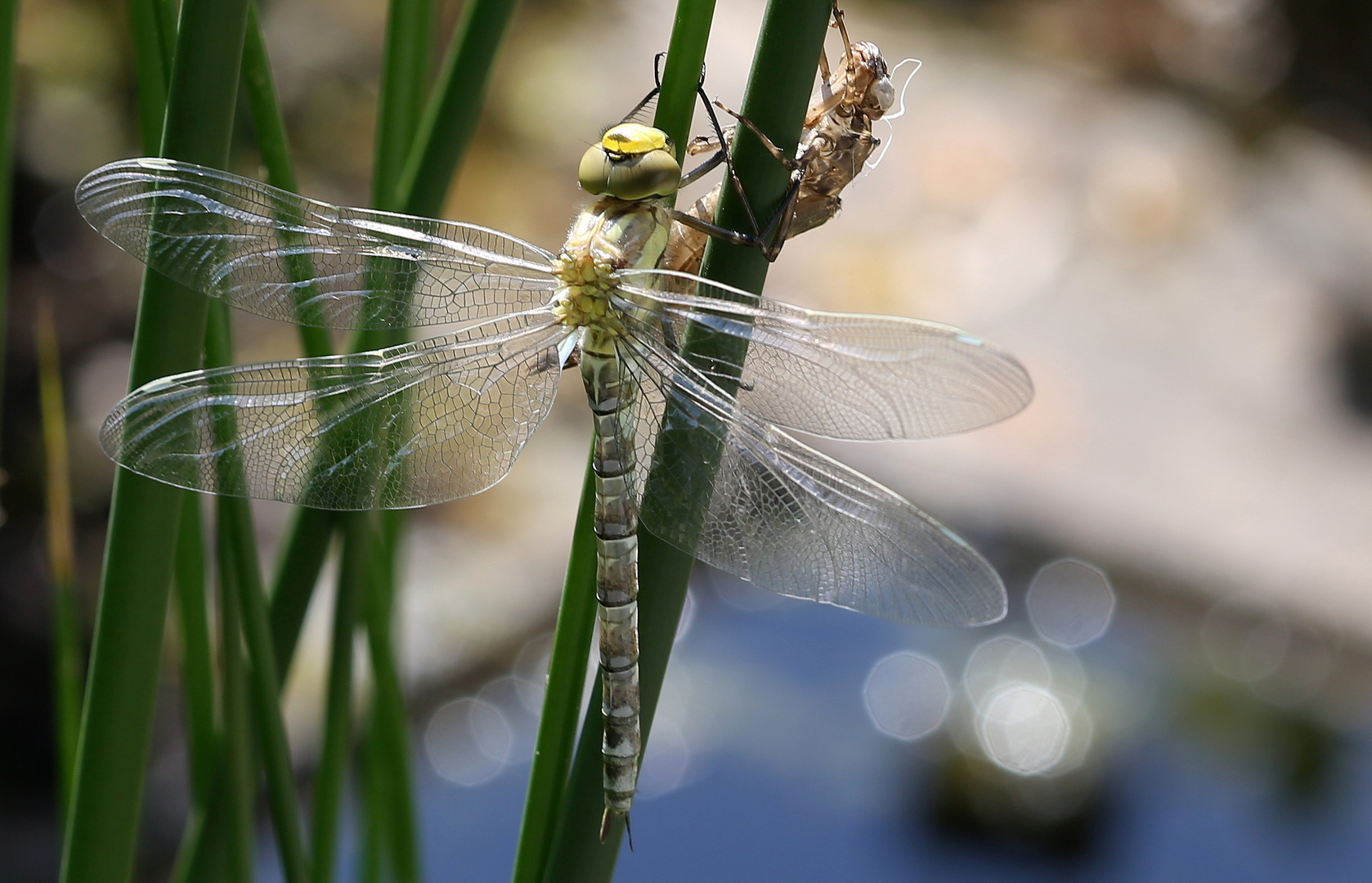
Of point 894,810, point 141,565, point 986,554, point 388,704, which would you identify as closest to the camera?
point 141,565

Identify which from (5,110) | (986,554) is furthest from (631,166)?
(986,554)

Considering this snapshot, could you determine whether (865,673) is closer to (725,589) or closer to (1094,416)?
(725,589)

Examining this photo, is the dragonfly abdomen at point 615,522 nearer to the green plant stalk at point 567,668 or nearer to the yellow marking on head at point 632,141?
the green plant stalk at point 567,668

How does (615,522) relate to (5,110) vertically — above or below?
below

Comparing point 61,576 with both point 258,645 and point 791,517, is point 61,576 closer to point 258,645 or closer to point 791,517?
point 258,645

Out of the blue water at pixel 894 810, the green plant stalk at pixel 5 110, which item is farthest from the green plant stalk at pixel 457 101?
the blue water at pixel 894 810

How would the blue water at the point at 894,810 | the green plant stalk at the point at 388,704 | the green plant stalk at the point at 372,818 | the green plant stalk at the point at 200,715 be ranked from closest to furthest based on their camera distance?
1. the green plant stalk at the point at 200,715
2. the green plant stalk at the point at 388,704
3. the green plant stalk at the point at 372,818
4. the blue water at the point at 894,810

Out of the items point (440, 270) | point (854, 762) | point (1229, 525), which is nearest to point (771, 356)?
point (440, 270)
